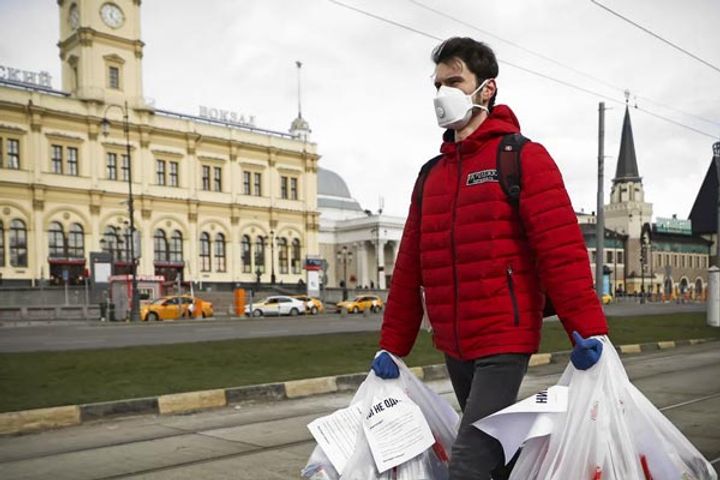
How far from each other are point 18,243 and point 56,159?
23.9 ft

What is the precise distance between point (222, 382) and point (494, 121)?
7.75 m

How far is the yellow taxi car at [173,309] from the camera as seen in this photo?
36219 mm

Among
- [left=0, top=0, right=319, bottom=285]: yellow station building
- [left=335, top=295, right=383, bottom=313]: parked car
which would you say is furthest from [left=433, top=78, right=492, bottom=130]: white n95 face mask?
[left=0, top=0, right=319, bottom=285]: yellow station building

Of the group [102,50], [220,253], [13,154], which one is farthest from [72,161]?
[220,253]

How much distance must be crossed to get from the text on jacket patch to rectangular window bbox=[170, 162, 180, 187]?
62.3 meters

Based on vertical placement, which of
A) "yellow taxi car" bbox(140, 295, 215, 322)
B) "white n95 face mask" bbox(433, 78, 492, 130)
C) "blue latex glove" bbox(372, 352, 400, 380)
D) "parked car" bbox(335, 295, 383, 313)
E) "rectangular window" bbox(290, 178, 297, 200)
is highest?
"rectangular window" bbox(290, 178, 297, 200)

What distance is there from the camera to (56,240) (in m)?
55.3

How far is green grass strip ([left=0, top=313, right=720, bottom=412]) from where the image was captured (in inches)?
352

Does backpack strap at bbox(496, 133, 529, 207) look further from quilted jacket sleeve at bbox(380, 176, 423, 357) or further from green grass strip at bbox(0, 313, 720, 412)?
green grass strip at bbox(0, 313, 720, 412)

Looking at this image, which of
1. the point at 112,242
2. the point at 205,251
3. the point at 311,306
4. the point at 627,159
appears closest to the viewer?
the point at 311,306

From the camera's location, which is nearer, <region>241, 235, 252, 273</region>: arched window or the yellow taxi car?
the yellow taxi car

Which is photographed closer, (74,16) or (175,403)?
(175,403)

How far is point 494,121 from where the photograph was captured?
114 inches

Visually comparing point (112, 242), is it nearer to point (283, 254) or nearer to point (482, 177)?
point (283, 254)
